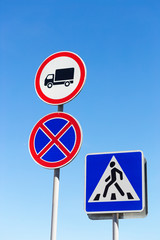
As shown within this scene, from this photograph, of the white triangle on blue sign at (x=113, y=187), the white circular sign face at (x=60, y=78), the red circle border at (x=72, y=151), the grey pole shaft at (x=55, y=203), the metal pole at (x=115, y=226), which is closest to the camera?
the metal pole at (x=115, y=226)

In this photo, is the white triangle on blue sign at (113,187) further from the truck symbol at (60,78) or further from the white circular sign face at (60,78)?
the truck symbol at (60,78)

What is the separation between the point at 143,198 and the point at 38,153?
51.9 inches

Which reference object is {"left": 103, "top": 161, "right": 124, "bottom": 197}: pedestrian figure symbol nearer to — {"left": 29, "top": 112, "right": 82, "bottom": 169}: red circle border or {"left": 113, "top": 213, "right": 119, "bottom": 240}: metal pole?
{"left": 113, "top": 213, "right": 119, "bottom": 240}: metal pole

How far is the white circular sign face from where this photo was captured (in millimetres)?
4867

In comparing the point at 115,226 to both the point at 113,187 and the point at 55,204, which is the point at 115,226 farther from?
the point at 55,204

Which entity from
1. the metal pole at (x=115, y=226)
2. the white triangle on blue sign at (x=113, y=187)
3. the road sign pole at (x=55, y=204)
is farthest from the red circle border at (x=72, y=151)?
the metal pole at (x=115, y=226)

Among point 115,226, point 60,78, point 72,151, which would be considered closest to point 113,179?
point 115,226

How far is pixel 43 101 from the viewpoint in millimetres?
4980

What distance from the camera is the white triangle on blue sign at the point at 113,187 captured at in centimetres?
398

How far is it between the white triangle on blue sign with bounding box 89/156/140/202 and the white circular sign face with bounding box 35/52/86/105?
42.1 inches

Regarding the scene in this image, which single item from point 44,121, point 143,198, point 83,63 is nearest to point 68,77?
point 83,63

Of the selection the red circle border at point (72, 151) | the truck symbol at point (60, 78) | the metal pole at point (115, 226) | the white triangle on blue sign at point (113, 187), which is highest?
the truck symbol at point (60, 78)

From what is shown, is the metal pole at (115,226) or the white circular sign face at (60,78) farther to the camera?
the white circular sign face at (60,78)

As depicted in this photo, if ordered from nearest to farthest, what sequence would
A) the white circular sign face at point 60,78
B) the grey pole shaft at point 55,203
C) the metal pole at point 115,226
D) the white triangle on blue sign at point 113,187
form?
the metal pole at point 115,226, the white triangle on blue sign at point 113,187, the grey pole shaft at point 55,203, the white circular sign face at point 60,78
